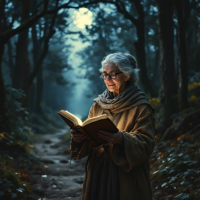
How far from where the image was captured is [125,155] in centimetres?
206

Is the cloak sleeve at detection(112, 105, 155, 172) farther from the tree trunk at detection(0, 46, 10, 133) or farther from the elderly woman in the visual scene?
the tree trunk at detection(0, 46, 10, 133)

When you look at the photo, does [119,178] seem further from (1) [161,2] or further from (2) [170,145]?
(1) [161,2]

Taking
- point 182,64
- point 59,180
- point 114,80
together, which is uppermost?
point 182,64

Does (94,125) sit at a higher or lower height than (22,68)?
lower

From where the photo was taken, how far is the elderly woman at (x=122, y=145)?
6.68ft

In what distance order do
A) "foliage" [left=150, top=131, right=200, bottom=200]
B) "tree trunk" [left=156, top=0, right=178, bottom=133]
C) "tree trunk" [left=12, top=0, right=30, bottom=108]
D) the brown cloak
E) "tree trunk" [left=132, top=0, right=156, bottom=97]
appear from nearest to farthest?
the brown cloak
"foliage" [left=150, top=131, right=200, bottom=200]
"tree trunk" [left=156, top=0, right=178, bottom=133]
"tree trunk" [left=132, top=0, right=156, bottom=97]
"tree trunk" [left=12, top=0, right=30, bottom=108]

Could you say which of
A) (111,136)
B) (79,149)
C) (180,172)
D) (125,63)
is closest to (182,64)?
(180,172)

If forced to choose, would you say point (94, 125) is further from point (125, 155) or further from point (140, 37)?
point (140, 37)

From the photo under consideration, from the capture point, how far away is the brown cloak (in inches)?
80.6

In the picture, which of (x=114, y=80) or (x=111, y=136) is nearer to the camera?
(x=111, y=136)

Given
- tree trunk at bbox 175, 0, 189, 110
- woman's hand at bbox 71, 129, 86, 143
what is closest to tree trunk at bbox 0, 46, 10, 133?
woman's hand at bbox 71, 129, 86, 143

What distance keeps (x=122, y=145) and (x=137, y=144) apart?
16 centimetres

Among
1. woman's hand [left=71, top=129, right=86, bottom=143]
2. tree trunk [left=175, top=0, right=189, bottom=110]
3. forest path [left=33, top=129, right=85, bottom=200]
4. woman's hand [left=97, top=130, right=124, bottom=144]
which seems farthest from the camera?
tree trunk [left=175, top=0, right=189, bottom=110]

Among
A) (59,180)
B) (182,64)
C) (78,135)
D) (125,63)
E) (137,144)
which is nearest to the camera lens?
(137,144)
